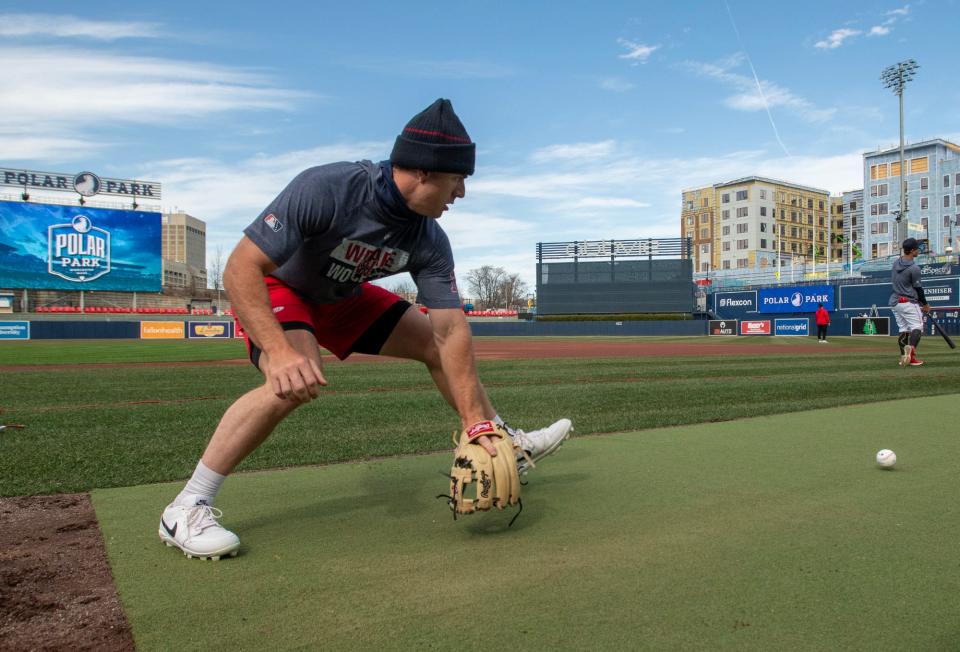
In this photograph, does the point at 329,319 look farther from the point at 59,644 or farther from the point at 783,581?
the point at 783,581

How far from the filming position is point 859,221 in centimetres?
9519

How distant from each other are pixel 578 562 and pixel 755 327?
42.9m

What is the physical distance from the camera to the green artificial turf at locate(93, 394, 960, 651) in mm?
1939

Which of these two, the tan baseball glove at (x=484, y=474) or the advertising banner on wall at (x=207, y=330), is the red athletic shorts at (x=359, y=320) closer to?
the tan baseball glove at (x=484, y=474)

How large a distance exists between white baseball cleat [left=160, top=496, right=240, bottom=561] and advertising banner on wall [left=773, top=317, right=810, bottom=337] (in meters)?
41.0

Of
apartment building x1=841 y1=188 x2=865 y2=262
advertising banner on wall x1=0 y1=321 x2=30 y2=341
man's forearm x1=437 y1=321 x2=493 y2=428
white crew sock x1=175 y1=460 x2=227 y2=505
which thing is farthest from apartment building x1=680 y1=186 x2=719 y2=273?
white crew sock x1=175 y1=460 x2=227 y2=505

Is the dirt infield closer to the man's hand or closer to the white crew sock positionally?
the white crew sock

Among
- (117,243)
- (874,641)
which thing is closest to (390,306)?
(874,641)

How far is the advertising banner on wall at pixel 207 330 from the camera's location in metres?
43.3

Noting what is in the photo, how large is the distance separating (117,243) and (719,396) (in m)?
50.5

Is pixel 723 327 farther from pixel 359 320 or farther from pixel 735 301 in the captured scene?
pixel 359 320

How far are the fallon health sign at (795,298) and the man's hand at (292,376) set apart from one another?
162 ft

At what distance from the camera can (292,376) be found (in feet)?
8.46

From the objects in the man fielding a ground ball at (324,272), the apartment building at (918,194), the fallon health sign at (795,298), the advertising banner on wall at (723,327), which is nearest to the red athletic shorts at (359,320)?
the man fielding a ground ball at (324,272)
